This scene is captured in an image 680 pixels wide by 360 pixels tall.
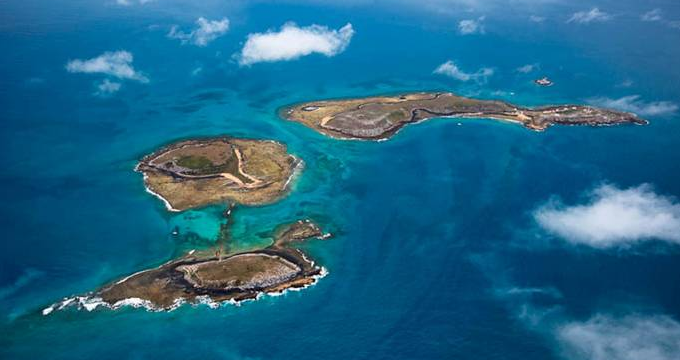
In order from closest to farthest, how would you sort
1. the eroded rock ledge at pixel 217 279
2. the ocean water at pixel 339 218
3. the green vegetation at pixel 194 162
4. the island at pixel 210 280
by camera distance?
1. the ocean water at pixel 339 218
2. the island at pixel 210 280
3. the eroded rock ledge at pixel 217 279
4. the green vegetation at pixel 194 162

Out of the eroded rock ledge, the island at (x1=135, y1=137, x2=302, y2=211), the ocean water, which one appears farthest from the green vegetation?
the eroded rock ledge

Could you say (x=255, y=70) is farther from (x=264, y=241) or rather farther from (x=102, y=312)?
(x=102, y=312)

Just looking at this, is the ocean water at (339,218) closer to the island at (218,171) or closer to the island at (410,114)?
the island at (218,171)

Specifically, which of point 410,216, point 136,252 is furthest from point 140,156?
point 410,216

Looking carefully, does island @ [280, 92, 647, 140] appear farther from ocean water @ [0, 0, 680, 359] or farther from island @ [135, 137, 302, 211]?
island @ [135, 137, 302, 211]

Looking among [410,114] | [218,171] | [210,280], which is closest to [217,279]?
[210,280]

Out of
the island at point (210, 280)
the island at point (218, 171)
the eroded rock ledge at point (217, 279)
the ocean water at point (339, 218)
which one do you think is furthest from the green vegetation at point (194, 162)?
the eroded rock ledge at point (217, 279)
